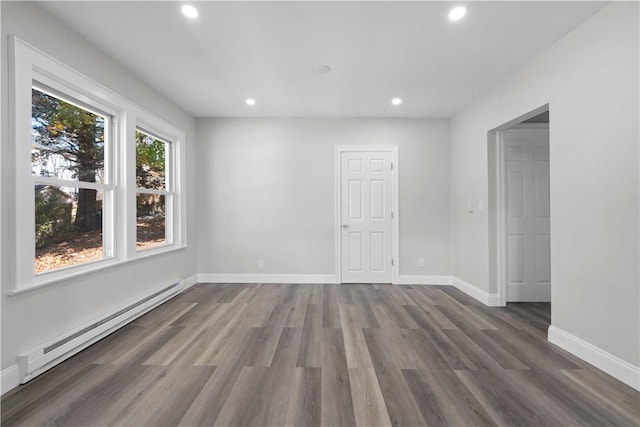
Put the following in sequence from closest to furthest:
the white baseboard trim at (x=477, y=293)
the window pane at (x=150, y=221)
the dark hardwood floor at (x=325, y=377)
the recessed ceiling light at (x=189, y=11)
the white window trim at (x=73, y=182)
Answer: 1. the dark hardwood floor at (x=325, y=377)
2. the white window trim at (x=73, y=182)
3. the recessed ceiling light at (x=189, y=11)
4. the window pane at (x=150, y=221)
5. the white baseboard trim at (x=477, y=293)

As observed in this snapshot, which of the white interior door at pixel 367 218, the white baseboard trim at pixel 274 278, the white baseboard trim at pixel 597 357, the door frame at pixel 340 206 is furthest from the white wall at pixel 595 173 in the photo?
the white baseboard trim at pixel 274 278

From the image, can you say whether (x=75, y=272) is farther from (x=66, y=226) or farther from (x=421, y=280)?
(x=421, y=280)

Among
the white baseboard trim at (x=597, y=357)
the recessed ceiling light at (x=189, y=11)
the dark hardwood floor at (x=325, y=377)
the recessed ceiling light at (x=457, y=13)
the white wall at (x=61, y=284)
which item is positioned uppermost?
the recessed ceiling light at (x=189, y=11)

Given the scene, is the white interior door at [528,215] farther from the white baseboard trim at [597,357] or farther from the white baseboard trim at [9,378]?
the white baseboard trim at [9,378]

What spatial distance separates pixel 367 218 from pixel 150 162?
3.07 meters

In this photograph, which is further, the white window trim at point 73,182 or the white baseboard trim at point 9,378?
the white window trim at point 73,182

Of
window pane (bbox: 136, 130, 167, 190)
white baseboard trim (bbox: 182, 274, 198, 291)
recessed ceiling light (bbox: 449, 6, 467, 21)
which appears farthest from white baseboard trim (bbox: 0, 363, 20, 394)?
recessed ceiling light (bbox: 449, 6, 467, 21)

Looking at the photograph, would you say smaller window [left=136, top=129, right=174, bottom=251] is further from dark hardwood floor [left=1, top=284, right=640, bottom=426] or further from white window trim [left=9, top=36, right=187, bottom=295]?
dark hardwood floor [left=1, top=284, right=640, bottom=426]

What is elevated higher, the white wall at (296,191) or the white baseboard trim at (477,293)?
the white wall at (296,191)

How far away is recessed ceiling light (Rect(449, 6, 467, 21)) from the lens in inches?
78.2

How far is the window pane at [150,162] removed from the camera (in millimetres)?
3252

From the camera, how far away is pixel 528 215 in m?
3.51

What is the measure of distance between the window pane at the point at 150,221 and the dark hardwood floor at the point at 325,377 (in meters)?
0.92

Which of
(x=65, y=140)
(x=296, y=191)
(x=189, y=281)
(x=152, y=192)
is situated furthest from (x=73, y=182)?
(x=296, y=191)
